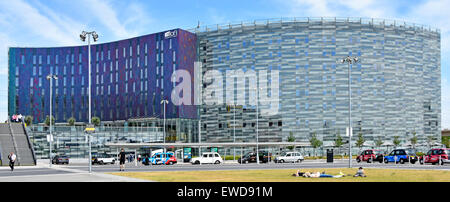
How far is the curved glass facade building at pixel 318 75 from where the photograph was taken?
356ft

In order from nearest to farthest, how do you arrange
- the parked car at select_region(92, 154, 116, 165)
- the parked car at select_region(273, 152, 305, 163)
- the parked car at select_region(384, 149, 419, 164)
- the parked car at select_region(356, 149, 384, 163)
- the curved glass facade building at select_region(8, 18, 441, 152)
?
the parked car at select_region(384, 149, 419, 164), the parked car at select_region(356, 149, 384, 163), the parked car at select_region(92, 154, 116, 165), the parked car at select_region(273, 152, 305, 163), the curved glass facade building at select_region(8, 18, 441, 152)

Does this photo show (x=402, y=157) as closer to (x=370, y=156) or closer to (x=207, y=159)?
(x=370, y=156)

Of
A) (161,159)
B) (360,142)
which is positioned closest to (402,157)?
(161,159)

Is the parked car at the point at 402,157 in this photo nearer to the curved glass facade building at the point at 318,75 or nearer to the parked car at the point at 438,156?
the parked car at the point at 438,156

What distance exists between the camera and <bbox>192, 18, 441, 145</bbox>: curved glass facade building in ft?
356

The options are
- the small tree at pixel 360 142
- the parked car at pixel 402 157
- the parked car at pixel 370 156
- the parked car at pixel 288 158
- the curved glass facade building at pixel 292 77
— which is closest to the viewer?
the parked car at pixel 402 157

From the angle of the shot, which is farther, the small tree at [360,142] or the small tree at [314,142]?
the small tree at [360,142]

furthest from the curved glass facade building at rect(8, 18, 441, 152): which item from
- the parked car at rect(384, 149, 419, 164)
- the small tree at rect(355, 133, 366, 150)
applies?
the parked car at rect(384, 149, 419, 164)

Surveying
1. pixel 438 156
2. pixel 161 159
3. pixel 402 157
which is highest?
pixel 438 156

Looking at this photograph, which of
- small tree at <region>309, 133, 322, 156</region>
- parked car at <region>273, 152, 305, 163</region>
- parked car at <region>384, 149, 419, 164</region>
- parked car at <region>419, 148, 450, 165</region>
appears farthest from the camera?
small tree at <region>309, 133, 322, 156</region>

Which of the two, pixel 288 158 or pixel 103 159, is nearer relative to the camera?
pixel 103 159

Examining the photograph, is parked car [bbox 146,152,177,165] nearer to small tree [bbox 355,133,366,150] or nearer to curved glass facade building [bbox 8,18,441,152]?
curved glass facade building [bbox 8,18,441,152]

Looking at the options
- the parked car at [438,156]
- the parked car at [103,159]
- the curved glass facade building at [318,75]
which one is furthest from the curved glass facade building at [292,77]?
the parked car at [438,156]

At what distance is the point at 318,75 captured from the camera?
357 ft
